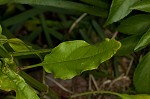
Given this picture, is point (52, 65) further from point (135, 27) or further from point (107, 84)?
point (107, 84)

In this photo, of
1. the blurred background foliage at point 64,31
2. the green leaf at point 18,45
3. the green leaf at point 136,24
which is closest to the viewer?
the green leaf at point 18,45

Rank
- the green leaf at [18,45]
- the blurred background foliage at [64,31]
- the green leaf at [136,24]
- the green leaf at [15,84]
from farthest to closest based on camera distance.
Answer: the blurred background foliage at [64,31], the green leaf at [136,24], the green leaf at [18,45], the green leaf at [15,84]

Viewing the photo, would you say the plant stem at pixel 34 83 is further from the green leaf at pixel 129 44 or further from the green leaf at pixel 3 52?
the green leaf at pixel 129 44

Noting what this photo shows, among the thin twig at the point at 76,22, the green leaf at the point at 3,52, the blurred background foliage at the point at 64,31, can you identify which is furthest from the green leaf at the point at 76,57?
the thin twig at the point at 76,22

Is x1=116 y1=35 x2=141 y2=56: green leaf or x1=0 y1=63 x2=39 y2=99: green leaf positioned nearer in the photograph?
x1=0 y1=63 x2=39 y2=99: green leaf

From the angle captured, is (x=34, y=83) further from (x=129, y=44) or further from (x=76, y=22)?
(x=76, y=22)

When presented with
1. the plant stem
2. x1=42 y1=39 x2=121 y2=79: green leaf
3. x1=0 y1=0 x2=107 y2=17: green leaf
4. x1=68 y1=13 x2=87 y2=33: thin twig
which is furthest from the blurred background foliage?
x1=42 y1=39 x2=121 y2=79: green leaf

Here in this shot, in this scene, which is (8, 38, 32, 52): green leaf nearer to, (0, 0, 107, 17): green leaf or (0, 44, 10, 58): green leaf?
(0, 44, 10, 58): green leaf
